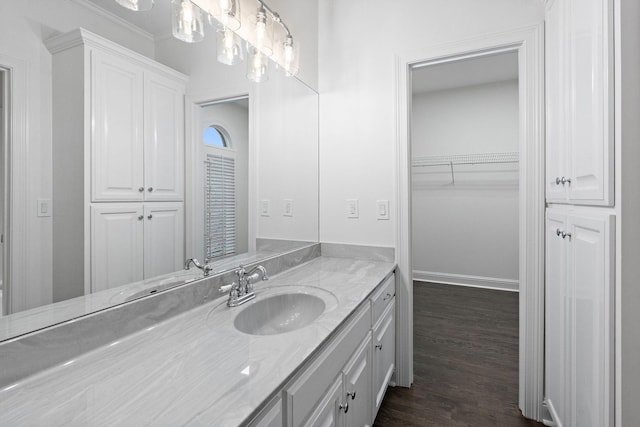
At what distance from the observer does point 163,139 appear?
1.08m

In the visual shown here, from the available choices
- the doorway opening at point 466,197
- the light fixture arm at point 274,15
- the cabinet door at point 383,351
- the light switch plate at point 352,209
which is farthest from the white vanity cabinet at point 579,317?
the light fixture arm at point 274,15

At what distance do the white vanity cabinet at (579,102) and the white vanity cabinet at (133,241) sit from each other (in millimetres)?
1398

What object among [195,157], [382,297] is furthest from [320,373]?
[195,157]

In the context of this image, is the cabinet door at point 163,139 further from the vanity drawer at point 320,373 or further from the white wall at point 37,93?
the vanity drawer at point 320,373

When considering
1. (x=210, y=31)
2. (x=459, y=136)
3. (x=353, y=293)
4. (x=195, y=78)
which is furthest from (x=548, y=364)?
(x=459, y=136)

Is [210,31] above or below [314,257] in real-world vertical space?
above

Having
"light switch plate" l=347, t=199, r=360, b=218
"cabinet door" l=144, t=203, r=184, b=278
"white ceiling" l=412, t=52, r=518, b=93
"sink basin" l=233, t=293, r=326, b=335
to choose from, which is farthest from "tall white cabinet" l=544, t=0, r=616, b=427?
"white ceiling" l=412, t=52, r=518, b=93

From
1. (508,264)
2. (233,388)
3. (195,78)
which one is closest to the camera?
(233,388)

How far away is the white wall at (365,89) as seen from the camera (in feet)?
6.07

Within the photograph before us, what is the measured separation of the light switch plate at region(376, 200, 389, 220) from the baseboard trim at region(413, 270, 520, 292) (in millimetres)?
2675

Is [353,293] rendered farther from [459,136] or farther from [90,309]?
[459,136]

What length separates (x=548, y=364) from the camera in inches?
60.8

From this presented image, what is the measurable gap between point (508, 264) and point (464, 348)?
190cm

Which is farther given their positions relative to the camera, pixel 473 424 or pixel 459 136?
pixel 459 136
